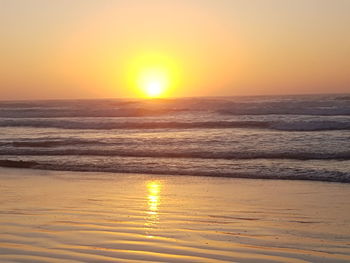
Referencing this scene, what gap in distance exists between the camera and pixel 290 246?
4.50m

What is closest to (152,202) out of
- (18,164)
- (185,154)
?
(18,164)

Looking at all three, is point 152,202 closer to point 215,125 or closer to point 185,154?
point 185,154

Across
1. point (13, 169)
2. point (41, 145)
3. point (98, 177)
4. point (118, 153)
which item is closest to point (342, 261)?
point (98, 177)

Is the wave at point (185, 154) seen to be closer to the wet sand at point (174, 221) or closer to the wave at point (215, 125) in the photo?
the wet sand at point (174, 221)

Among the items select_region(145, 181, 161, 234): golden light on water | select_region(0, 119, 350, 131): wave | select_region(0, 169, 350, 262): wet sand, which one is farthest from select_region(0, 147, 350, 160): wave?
select_region(0, 119, 350, 131): wave

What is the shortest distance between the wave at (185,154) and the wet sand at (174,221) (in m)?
3.53

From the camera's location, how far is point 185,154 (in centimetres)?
1325

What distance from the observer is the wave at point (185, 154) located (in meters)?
12.2

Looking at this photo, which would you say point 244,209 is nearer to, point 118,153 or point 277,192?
point 277,192

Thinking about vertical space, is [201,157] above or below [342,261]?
above

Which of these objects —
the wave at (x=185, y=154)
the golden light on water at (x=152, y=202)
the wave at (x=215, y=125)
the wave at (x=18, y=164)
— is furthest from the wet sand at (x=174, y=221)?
the wave at (x=215, y=125)

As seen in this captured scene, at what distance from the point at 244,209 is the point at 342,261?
225 cm

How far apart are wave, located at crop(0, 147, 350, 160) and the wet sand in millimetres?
3529

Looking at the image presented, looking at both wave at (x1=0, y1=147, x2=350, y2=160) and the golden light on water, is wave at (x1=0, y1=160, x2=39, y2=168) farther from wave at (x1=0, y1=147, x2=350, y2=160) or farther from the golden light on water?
the golden light on water
